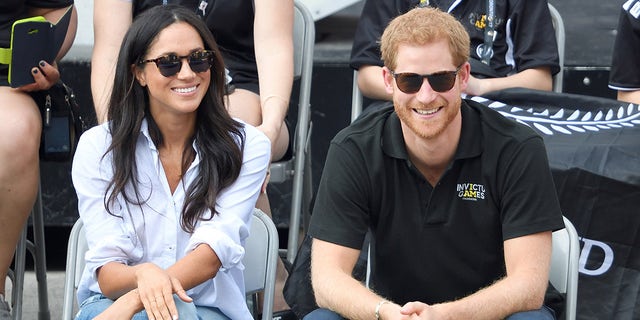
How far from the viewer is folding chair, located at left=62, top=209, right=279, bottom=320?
3.38 m

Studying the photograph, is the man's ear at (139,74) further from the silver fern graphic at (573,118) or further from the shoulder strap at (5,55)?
the silver fern graphic at (573,118)

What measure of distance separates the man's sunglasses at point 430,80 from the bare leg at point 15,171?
1446mm

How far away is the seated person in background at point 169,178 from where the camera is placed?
10.7 feet

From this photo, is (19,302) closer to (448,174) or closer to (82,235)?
(82,235)

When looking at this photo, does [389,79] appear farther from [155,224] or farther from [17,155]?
[17,155]

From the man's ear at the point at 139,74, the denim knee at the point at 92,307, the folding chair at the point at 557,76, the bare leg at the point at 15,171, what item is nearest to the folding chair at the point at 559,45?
the folding chair at the point at 557,76

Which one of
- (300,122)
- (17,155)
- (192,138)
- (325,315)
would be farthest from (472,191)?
(17,155)

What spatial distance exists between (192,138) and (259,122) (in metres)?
0.72

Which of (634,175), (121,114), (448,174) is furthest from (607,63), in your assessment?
(121,114)

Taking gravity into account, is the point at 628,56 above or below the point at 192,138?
above

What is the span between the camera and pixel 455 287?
132 inches

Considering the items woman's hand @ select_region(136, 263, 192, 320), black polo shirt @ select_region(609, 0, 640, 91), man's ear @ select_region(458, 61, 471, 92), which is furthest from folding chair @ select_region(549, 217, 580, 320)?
black polo shirt @ select_region(609, 0, 640, 91)

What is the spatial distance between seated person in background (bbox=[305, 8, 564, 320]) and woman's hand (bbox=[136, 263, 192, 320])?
1.29 feet

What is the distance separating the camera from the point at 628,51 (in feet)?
14.8
